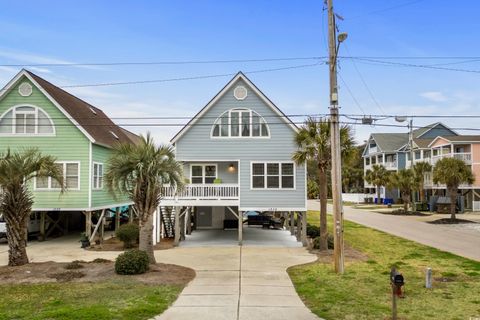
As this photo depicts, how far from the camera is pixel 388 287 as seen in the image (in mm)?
11852

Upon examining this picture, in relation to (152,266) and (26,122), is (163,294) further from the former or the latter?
(26,122)

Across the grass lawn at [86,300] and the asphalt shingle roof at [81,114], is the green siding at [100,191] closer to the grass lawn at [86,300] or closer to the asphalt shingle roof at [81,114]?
the asphalt shingle roof at [81,114]

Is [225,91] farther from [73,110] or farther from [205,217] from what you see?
[205,217]

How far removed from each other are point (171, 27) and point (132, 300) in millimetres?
11312

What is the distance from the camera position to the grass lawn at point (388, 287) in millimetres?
9398

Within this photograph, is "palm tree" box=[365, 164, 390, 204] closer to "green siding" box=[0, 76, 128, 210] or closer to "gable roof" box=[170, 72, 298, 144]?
"gable roof" box=[170, 72, 298, 144]

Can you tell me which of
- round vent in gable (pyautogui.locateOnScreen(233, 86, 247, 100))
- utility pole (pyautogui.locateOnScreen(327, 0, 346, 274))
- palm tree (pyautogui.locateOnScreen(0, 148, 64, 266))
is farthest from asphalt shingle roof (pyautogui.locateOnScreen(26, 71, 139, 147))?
utility pole (pyautogui.locateOnScreen(327, 0, 346, 274))

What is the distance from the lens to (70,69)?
20.3 metres

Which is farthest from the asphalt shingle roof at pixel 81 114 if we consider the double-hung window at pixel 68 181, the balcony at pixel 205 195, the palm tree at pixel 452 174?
the palm tree at pixel 452 174

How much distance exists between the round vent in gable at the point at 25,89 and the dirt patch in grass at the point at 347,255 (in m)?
17.0

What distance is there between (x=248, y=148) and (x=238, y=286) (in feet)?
37.6

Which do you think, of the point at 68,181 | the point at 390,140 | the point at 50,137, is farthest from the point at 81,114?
the point at 390,140

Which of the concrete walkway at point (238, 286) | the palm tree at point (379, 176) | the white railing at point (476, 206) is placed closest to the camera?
the concrete walkway at point (238, 286)

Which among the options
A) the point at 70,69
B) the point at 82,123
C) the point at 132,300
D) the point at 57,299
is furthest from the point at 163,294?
the point at 82,123
